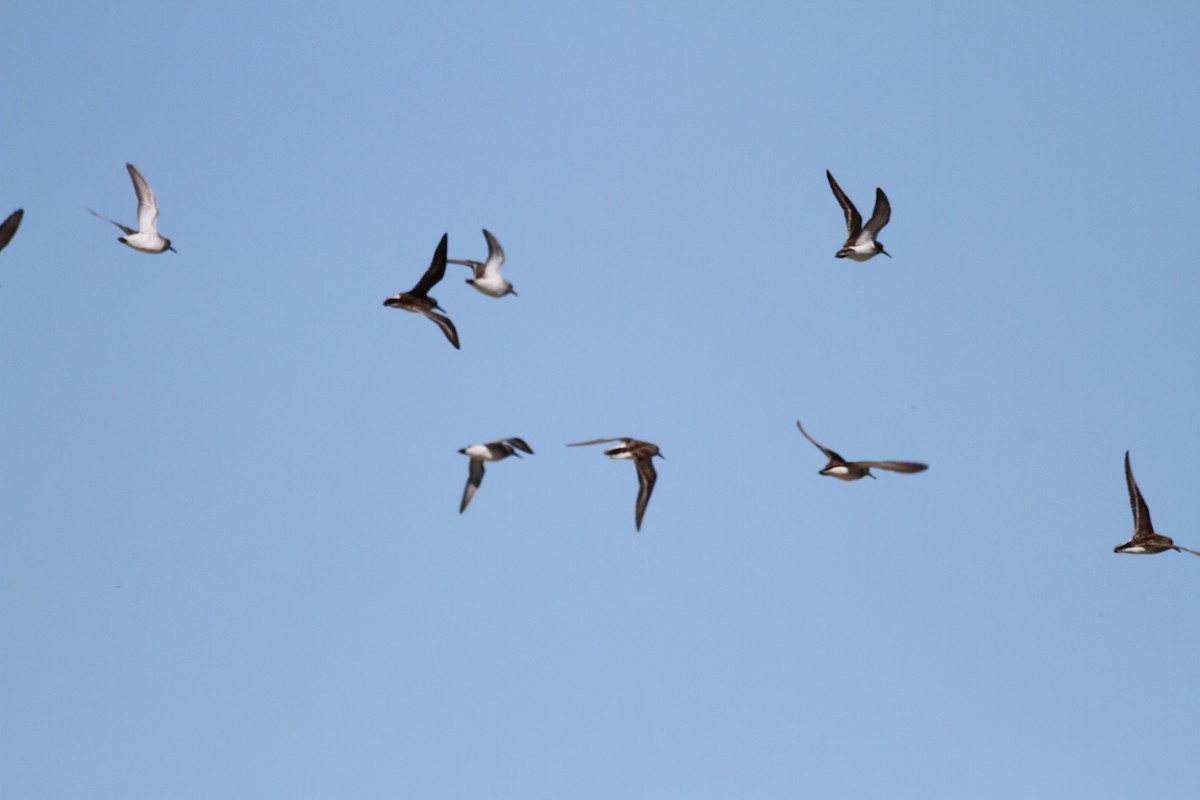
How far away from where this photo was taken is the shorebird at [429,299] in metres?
38.6

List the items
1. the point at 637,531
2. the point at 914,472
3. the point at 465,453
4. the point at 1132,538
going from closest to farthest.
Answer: the point at 914,472 → the point at 637,531 → the point at 465,453 → the point at 1132,538

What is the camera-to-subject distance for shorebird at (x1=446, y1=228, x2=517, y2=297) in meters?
41.3

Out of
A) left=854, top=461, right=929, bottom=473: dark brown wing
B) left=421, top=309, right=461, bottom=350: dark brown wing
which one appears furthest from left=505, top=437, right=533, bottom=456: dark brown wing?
left=854, top=461, right=929, bottom=473: dark brown wing

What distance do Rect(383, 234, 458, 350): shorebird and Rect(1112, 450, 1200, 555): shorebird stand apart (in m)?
17.9

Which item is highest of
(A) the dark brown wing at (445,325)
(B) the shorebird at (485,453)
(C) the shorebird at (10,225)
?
(C) the shorebird at (10,225)

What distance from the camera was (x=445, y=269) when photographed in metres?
38.8

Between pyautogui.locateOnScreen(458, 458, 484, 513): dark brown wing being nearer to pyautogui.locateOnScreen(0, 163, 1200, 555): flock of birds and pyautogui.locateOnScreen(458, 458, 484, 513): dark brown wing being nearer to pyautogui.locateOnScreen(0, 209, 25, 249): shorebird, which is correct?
pyautogui.locateOnScreen(0, 163, 1200, 555): flock of birds

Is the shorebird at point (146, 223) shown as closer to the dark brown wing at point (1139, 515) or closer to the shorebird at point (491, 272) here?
the shorebird at point (491, 272)

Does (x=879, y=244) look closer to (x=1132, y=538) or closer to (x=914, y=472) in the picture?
(x=1132, y=538)

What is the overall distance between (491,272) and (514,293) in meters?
A: 0.89

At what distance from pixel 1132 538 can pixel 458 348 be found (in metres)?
18.6

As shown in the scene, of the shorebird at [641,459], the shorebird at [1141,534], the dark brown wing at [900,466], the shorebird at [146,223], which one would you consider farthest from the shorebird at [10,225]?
the shorebird at [1141,534]

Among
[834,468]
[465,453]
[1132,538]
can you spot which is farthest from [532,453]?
[1132,538]

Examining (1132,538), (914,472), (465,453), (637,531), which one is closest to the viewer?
(914,472)
